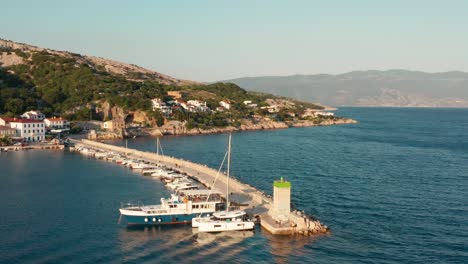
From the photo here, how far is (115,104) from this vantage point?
110125mm

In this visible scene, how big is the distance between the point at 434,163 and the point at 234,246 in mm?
43674

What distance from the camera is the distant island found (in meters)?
104

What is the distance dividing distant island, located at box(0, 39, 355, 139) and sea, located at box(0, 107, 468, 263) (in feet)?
104

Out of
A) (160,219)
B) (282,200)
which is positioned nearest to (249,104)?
(160,219)

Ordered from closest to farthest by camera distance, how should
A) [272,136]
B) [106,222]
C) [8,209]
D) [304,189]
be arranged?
[106,222], [8,209], [304,189], [272,136]

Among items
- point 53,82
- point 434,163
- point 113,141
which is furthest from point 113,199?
point 53,82

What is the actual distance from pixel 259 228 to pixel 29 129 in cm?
6345

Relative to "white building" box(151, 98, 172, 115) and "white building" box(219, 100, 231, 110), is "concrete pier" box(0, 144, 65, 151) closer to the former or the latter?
"white building" box(151, 98, 172, 115)

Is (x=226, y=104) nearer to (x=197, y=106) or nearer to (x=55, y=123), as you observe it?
(x=197, y=106)

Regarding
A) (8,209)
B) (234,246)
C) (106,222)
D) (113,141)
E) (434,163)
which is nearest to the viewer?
(234,246)

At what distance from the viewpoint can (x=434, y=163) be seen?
2586 inches

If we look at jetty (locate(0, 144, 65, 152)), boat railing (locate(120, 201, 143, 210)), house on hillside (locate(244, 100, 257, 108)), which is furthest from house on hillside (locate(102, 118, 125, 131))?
boat railing (locate(120, 201, 143, 210))

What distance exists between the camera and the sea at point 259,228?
3006cm

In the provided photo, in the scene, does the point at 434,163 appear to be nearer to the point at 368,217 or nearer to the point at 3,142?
the point at 368,217
